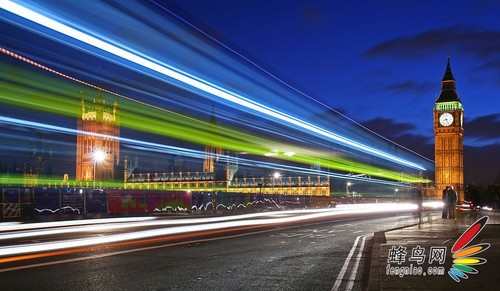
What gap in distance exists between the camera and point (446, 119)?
456 feet

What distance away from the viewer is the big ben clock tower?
437 feet

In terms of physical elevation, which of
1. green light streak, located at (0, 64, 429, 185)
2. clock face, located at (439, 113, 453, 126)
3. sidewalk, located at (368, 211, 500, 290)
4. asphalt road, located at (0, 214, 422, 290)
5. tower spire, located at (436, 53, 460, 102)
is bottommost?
asphalt road, located at (0, 214, 422, 290)

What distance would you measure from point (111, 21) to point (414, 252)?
15.3m

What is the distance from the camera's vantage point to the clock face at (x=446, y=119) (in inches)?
5428

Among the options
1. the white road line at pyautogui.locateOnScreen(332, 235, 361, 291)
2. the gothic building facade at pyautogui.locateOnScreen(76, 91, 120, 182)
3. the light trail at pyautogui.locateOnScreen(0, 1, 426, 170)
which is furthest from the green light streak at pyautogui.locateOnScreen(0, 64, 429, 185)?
the gothic building facade at pyautogui.locateOnScreen(76, 91, 120, 182)

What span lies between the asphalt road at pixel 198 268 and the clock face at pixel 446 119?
131m

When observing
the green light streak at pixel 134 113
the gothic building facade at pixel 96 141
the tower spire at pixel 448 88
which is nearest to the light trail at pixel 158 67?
the green light streak at pixel 134 113

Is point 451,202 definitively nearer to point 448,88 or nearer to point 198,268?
point 198,268

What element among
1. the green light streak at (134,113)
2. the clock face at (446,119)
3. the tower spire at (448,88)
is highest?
the tower spire at (448,88)

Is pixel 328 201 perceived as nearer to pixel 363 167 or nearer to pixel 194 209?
pixel 363 167

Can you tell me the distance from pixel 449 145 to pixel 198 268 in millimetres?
133615

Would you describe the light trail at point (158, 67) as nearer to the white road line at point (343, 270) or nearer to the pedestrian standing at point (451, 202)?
the white road line at point (343, 270)

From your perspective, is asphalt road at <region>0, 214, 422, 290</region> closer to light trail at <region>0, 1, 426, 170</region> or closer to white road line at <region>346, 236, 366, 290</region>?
white road line at <region>346, 236, 366, 290</region>

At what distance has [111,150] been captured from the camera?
145 m
